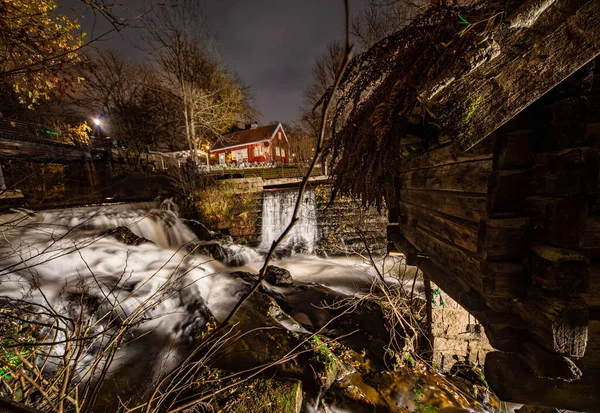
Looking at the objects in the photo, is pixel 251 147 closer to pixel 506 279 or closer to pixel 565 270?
pixel 506 279

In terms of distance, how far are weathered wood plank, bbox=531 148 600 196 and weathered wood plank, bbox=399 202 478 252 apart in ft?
1.80

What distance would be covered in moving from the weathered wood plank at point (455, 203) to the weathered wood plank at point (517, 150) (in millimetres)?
292

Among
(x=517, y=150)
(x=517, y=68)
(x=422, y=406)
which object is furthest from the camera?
(x=422, y=406)

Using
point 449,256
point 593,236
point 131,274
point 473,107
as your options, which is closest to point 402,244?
point 449,256

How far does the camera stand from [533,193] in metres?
1.52

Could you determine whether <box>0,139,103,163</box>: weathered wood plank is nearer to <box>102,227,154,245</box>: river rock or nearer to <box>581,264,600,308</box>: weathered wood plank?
<box>102,227,154,245</box>: river rock

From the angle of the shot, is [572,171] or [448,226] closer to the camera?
[572,171]

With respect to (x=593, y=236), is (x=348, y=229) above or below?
below

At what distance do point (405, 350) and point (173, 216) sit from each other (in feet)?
35.6

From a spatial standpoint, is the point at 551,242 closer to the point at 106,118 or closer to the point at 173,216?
the point at 173,216

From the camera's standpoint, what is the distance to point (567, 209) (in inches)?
53.6

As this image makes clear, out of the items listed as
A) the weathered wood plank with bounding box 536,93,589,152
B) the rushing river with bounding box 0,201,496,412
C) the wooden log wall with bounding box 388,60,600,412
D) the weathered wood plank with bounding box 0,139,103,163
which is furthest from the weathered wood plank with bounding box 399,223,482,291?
the weathered wood plank with bounding box 0,139,103,163

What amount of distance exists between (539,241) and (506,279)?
13.1 inches

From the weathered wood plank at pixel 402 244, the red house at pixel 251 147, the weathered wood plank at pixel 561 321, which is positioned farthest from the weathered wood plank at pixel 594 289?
the red house at pixel 251 147
